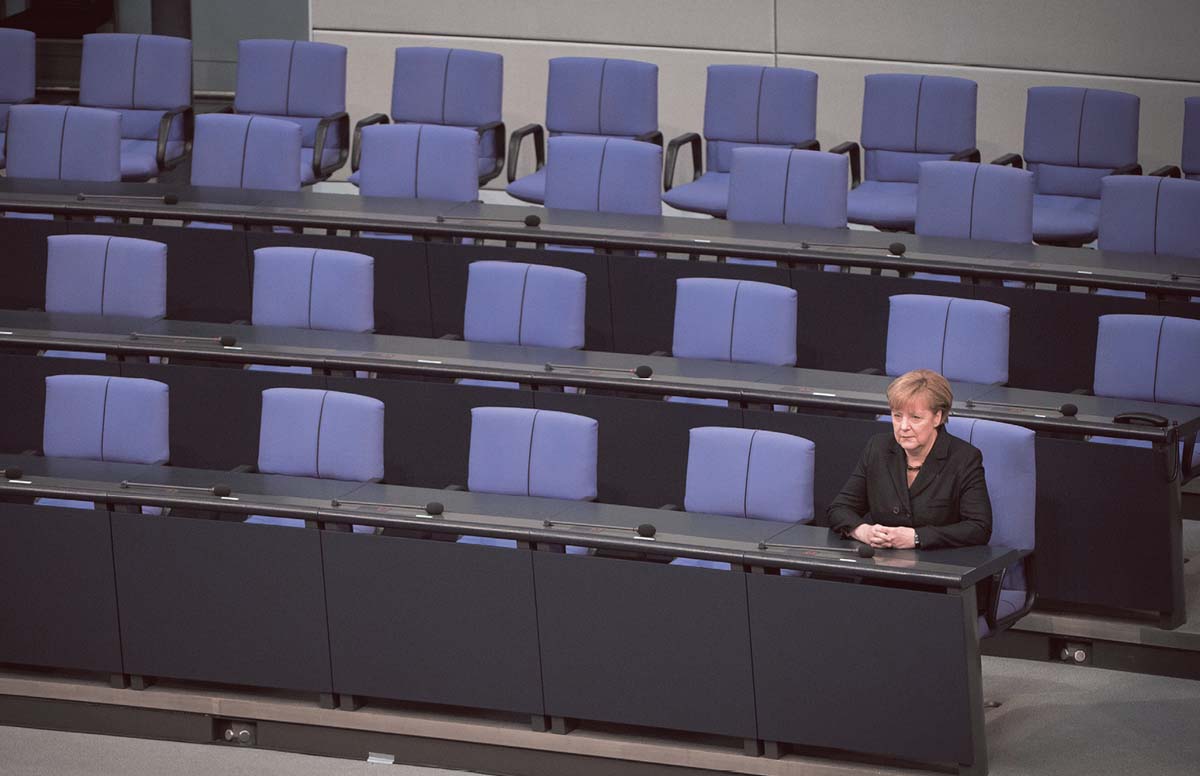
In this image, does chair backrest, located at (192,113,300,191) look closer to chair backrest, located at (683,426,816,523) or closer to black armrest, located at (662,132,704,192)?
black armrest, located at (662,132,704,192)

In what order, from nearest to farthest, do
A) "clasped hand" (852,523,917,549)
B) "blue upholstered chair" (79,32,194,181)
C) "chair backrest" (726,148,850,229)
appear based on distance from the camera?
1. "clasped hand" (852,523,917,549)
2. "chair backrest" (726,148,850,229)
3. "blue upholstered chair" (79,32,194,181)

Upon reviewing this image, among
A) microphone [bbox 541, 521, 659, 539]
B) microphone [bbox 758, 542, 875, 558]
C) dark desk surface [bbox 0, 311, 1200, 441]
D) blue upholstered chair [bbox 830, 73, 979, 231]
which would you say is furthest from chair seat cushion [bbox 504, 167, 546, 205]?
microphone [bbox 758, 542, 875, 558]

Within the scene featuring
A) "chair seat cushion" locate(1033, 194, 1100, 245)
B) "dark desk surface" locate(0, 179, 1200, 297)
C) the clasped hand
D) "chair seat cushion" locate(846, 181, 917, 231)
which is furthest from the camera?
"chair seat cushion" locate(846, 181, 917, 231)

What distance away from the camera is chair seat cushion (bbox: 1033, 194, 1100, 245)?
5.78 metres

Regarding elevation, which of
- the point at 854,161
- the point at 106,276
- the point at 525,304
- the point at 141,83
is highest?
the point at 141,83

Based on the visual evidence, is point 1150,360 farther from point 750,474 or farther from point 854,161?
point 854,161

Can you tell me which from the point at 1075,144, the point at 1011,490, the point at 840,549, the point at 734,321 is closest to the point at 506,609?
the point at 840,549

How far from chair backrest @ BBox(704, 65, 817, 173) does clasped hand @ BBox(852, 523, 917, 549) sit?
280 cm

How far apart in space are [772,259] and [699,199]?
994 mm

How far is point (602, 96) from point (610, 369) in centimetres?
211

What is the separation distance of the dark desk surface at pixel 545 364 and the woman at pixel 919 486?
0.42m

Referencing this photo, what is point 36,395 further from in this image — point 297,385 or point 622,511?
point 622,511

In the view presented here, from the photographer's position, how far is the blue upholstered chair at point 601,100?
255 inches

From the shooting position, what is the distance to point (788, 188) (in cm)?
571
